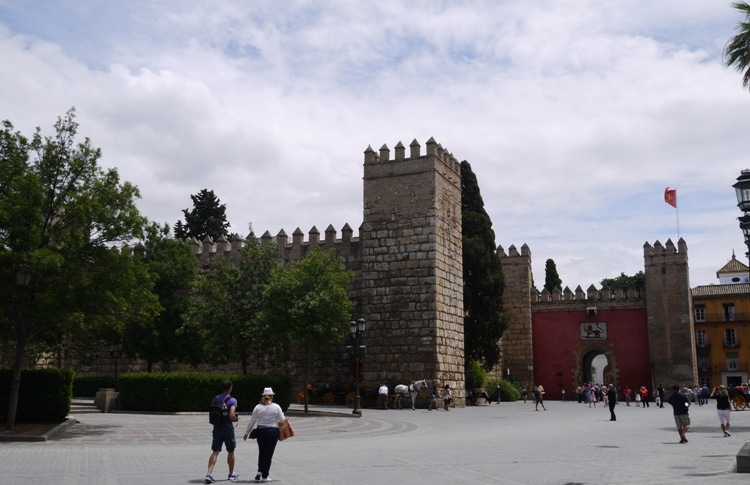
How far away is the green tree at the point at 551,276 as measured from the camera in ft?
167

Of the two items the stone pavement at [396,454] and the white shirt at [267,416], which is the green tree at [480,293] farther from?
the white shirt at [267,416]

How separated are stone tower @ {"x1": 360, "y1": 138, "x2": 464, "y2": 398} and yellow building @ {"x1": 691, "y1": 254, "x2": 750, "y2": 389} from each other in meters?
29.1

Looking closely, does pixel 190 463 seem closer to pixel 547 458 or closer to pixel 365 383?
pixel 547 458

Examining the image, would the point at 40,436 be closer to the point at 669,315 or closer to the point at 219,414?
the point at 219,414

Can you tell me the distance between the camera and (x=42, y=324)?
16.2 metres

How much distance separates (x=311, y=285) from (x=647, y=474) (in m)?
16.4

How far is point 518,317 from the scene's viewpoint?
1655 inches

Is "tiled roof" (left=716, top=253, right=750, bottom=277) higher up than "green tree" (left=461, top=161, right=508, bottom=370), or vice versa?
"tiled roof" (left=716, top=253, right=750, bottom=277)

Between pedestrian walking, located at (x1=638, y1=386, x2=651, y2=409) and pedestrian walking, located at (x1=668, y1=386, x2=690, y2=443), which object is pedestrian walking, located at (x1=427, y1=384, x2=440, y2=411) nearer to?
pedestrian walking, located at (x1=668, y1=386, x2=690, y2=443)

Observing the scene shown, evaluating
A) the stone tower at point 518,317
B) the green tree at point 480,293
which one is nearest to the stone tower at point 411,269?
the green tree at point 480,293

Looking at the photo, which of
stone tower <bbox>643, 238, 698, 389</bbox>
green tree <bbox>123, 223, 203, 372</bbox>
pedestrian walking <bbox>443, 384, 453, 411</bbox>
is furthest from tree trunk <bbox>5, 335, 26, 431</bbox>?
stone tower <bbox>643, 238, 698, 389</bbox>

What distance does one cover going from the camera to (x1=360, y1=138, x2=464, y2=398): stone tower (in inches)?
1057

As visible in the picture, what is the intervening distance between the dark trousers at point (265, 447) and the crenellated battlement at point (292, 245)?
1943cm

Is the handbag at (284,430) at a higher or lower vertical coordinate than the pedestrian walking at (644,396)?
higher
